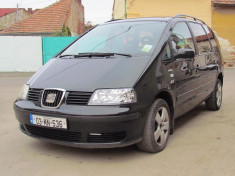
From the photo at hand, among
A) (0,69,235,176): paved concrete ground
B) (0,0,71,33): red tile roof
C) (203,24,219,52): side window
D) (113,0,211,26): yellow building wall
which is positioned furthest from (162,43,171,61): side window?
(0,0,71,33): red tile roof

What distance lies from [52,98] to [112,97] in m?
0.70

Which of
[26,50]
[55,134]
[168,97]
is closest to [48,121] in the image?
[55,134]

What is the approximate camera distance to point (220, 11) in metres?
19.1

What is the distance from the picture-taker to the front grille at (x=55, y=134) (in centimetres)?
322

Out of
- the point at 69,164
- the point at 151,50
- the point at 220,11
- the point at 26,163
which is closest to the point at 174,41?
the point at 151,50

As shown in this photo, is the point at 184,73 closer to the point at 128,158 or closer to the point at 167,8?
the point at 128,158

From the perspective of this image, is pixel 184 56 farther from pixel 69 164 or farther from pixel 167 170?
pixel 69 164

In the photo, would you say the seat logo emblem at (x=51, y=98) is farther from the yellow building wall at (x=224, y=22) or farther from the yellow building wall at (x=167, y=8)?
the yellow building wall at (x=224, y=22)

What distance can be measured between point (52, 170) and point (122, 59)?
153cm

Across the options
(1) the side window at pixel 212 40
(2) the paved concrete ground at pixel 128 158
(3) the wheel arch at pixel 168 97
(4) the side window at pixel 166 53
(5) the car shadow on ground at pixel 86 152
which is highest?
(1) the side window at pixel 212 40

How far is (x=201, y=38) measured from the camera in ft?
17.3

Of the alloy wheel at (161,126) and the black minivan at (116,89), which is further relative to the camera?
the alloy wheel at (161,126)

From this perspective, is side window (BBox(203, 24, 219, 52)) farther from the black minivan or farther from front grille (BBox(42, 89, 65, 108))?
front grille (BBox(42, 89, 65, 108))

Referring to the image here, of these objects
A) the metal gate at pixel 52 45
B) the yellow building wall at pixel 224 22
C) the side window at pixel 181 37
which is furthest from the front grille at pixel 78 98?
the yellow building wall at pixel 224 22
